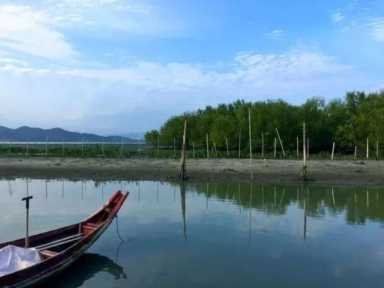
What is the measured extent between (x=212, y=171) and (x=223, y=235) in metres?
17.9

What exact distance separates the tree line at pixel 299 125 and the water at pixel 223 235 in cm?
2846

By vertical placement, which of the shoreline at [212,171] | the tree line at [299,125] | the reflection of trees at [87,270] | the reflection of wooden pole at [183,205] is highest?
the tree line at [299,125]

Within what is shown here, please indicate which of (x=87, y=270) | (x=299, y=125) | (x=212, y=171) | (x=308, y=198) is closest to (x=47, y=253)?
(x=87, y=270)

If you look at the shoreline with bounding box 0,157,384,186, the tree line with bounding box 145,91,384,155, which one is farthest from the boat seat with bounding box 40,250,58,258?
the tree line with bounding box 145,91,384,155

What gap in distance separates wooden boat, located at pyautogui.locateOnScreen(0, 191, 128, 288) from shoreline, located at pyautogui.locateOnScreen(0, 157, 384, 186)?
17840 millimetres

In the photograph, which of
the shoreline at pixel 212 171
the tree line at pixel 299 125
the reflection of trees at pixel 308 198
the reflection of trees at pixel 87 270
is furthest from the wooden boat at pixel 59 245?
the tree line at pixel 299 125

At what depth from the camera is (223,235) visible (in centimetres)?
1548

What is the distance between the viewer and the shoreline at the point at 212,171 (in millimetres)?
30625

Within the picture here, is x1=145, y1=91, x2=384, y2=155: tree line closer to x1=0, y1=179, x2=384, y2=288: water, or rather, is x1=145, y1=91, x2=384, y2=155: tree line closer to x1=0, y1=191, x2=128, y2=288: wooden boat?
x1=0, y1=179, x2=384, y2=288: water

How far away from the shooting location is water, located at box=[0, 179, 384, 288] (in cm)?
1115

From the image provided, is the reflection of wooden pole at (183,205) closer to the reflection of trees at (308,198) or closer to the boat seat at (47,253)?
the reflection of trees at (308,198)

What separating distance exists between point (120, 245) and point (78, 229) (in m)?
1.56

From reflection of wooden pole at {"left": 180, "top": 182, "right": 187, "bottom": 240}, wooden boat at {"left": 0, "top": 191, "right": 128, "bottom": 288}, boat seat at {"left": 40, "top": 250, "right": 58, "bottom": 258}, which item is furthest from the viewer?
reflection of wooden pole at {"left": 180, "top": 182, "right": 187, "bottom": 240}

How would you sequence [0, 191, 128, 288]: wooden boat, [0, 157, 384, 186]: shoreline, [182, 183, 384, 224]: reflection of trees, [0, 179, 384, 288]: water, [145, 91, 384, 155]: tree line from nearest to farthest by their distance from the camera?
[0, 191, 128, 288]: wooden boat → [0, 179, 384, 288]: water → [182, 183, 384, 224]: reflection of trees → [0, 157, 384, 186]: shoreline → [145, 91, 384, 155]: tree line
